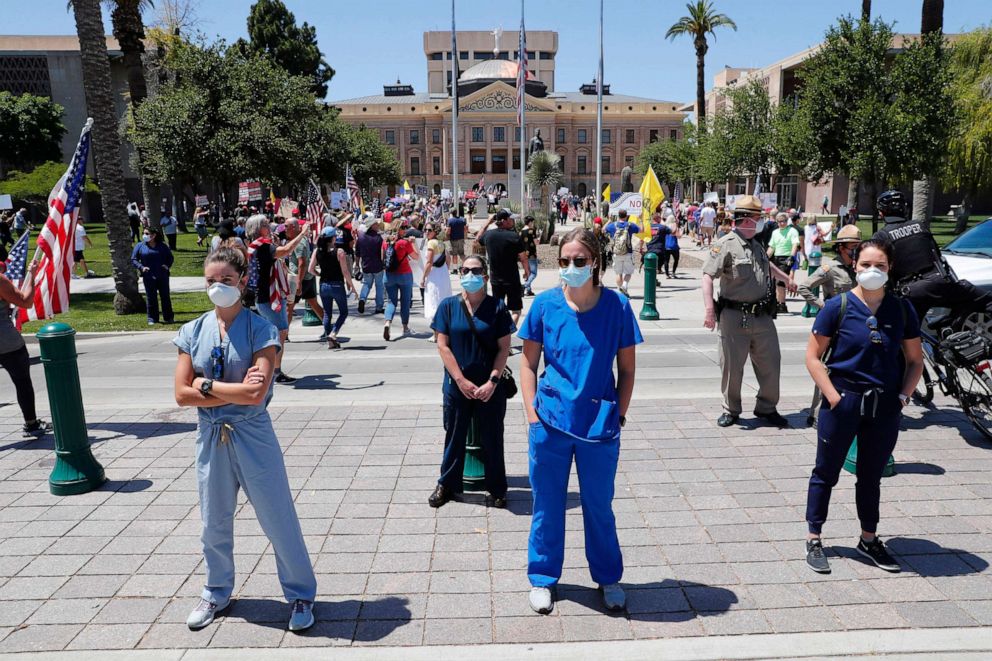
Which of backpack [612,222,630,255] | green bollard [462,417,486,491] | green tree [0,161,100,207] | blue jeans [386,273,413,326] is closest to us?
green bollard [462,417,486,491]

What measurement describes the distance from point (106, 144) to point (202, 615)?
1234 centimetres

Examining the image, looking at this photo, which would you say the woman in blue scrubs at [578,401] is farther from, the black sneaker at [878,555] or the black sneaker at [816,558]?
the black sneaker at [878,555]

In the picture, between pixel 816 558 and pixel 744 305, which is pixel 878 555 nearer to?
pixel 816 558

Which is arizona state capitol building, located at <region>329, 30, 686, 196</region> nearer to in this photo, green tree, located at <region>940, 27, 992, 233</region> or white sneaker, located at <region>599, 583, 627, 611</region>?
green tree, located at <region>940, 27, 992, 233</region>

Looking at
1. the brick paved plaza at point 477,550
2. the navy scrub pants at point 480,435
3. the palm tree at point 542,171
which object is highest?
the palm tree at point 542,171

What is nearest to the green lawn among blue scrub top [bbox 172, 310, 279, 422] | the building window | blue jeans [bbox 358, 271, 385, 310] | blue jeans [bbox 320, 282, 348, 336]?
blue jeans [bbox 358, 271, 385, 310]

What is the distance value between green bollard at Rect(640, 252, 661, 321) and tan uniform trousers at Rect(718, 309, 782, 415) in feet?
20.8

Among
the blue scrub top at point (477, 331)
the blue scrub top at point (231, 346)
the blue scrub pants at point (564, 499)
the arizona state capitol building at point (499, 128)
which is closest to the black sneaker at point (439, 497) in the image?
the blue scrub top at point (477, 331)

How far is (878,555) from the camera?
4180 mm

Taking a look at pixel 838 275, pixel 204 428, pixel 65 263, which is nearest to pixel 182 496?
pixel 204 428

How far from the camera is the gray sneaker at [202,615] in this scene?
3662mm

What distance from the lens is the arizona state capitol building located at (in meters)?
98.6

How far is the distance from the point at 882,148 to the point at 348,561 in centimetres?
2484

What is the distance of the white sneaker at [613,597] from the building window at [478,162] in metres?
100
